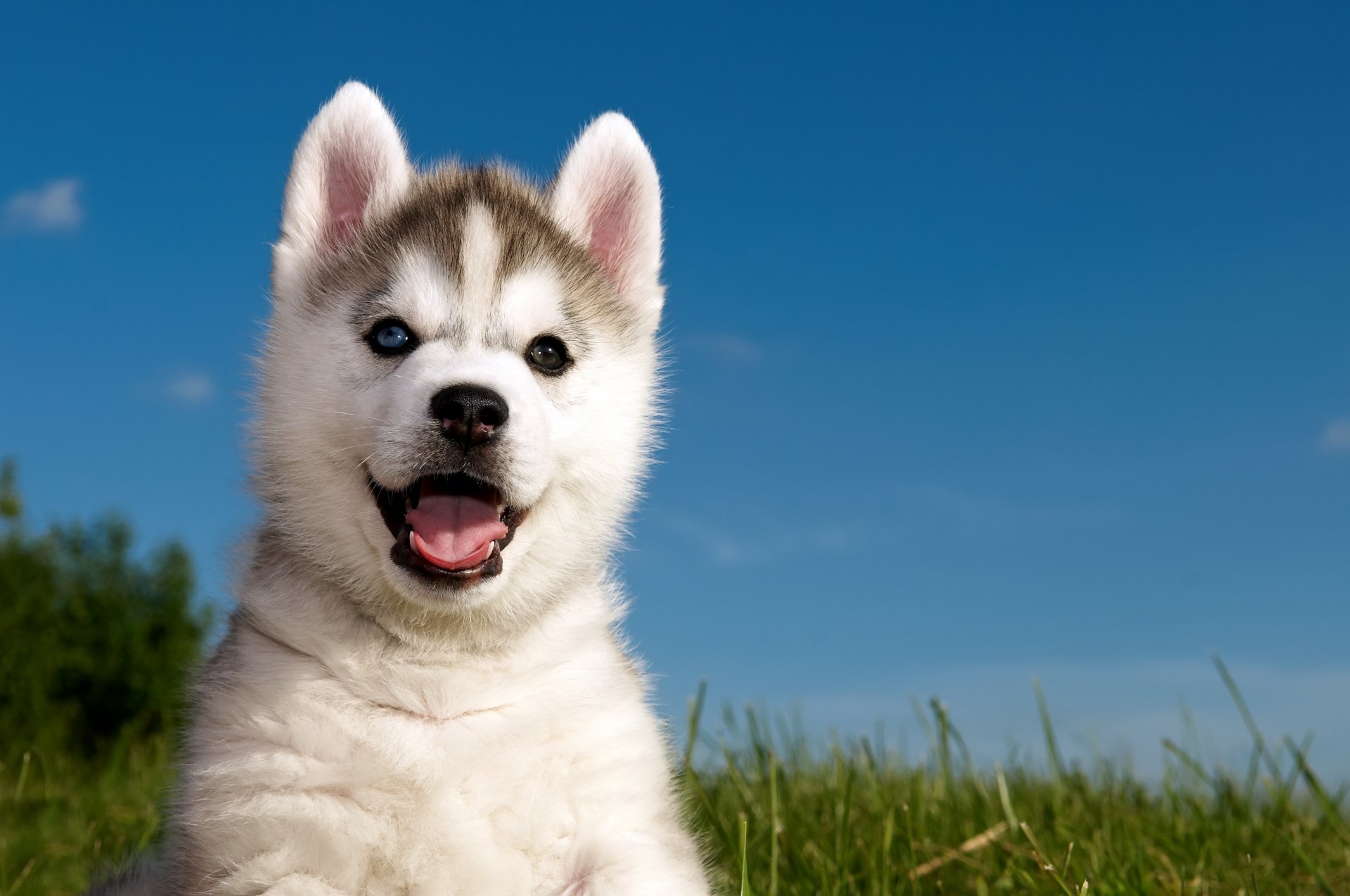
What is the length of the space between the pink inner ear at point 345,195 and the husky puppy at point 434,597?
0.11m

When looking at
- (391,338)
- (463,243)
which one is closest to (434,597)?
(391,338)

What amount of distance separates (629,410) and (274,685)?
1500mm

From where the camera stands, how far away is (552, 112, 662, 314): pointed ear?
4.65m

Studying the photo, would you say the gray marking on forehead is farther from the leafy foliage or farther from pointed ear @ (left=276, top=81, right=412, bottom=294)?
the leafy foliage

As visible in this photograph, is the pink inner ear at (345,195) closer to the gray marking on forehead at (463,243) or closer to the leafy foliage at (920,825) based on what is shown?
the gray marking on forehead at (463,243)

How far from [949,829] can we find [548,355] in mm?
3501

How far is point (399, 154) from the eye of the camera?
4469 mm

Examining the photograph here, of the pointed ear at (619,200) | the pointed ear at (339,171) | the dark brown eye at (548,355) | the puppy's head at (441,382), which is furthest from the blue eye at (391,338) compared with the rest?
the pointed ear at (619,200)

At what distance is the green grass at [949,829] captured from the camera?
493cm

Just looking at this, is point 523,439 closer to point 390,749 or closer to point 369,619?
point 369,619

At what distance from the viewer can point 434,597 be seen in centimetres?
359

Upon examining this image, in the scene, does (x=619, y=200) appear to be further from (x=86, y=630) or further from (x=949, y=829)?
(x=86, y=630)

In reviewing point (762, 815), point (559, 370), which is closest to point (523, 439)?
point (559, 370)

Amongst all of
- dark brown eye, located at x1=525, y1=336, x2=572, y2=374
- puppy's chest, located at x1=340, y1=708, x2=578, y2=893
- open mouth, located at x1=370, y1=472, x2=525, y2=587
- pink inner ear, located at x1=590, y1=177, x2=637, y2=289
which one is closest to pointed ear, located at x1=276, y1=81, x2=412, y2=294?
pink inner ear, located at x1=590, y1=177, x2=637, y2=289
